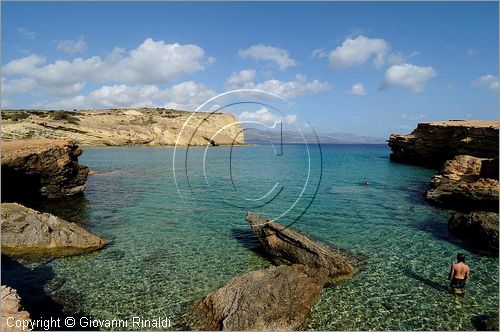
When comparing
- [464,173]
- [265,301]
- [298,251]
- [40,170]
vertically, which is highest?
[40,170]

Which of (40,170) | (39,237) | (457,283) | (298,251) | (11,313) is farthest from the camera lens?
(40,170)

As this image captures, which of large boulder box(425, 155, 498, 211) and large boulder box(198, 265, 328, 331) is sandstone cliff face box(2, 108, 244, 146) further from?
large boulder box(198, 265, 328, 331)

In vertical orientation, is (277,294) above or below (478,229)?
below

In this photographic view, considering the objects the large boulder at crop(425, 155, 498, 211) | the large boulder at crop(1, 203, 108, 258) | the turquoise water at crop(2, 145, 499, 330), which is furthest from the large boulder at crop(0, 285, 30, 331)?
the large boulder at crop(425, 155, 498, 211)

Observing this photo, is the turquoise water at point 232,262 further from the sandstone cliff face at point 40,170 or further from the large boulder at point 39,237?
the sandstone cliff face at point 40,170

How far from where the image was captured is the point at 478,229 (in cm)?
1878

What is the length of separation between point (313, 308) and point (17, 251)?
14.1 meters

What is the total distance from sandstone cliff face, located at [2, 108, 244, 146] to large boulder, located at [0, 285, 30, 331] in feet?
240

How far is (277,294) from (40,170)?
2501cm

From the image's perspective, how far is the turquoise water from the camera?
464 inches

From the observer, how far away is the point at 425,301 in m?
12.5

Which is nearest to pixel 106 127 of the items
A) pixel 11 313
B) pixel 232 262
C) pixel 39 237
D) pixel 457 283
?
pixel 39 237

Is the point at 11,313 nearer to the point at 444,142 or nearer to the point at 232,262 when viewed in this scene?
the point at 232,262

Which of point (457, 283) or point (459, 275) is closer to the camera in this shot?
point (459, 275)
